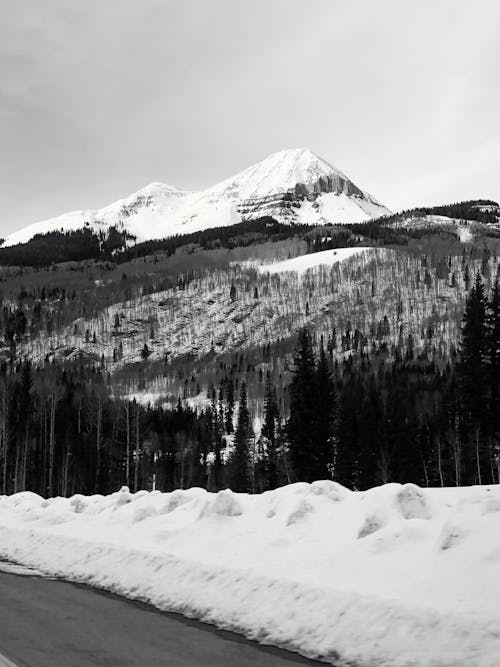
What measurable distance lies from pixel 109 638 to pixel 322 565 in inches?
145

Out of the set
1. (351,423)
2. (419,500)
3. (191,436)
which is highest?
(419,500)

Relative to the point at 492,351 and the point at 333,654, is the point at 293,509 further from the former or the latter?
the point at 492,351

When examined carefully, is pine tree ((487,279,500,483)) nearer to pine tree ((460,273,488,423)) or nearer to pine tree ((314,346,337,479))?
pine tree ((460,273,488,423))

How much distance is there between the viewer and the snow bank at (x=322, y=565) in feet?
24.0

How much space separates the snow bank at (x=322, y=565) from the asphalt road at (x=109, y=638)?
476 mm

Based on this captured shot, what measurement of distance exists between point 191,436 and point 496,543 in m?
116

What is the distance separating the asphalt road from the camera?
7371 millimetres

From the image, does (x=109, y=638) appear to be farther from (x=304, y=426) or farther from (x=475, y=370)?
(x=475, y=370)

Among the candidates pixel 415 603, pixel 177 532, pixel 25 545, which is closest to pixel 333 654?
pixel 415 603

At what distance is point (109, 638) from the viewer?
8.38m

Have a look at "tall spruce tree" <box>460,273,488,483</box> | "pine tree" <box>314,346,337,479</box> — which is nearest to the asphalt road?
"pine tree" <box>314,346,337,479</box>

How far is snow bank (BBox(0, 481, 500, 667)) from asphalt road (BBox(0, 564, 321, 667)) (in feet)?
1.56

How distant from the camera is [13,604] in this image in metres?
10.6

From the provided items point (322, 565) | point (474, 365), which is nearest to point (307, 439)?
point (474, 365)
